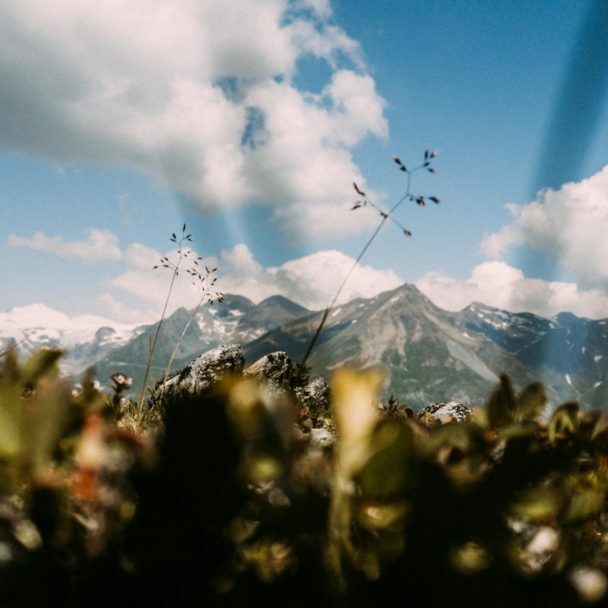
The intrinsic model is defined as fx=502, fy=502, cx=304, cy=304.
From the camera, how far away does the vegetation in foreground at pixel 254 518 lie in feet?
2.38

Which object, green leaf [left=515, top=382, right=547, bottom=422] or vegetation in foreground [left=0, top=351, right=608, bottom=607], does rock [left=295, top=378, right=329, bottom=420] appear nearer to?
green leaf [left=515, top=382, right=547, bottom=422]

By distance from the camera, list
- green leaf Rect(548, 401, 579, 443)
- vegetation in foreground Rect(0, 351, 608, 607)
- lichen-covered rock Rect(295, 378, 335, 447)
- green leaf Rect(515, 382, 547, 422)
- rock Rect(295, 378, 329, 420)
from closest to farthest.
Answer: vegetation in foreground Rect(0, 351, 608, 607) → green leaf Rect(515, 382, 547, 422) → green leaf Rect(548, 401, 579, 443) → lichen-covered rock Rect(295, 378, 335, 447) → rock Rect(295, 378, 329, 420)

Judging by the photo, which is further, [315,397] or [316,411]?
[315,397]

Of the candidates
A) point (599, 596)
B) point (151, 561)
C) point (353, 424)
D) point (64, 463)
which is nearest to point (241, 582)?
point (151, 561)

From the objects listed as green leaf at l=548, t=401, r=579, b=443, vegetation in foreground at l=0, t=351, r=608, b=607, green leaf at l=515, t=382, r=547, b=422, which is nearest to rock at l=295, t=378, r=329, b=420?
green leaf at l=548, t=401, r=579, b=443

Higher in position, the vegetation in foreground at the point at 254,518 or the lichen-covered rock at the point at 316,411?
the lichen-covered rock at the point at 316,411

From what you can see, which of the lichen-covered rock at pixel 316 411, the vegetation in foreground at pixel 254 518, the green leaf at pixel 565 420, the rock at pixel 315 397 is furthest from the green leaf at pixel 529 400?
the rock at pixel 315 397

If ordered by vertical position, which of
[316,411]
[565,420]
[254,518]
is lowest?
[254,518]

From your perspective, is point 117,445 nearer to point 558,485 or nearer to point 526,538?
point 526,538

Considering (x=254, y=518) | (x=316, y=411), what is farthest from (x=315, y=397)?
(x=254, y=518)

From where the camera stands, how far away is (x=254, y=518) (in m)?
0.83

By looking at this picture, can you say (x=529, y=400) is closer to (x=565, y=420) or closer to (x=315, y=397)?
(x=565, y=420)

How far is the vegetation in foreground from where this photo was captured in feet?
2.38

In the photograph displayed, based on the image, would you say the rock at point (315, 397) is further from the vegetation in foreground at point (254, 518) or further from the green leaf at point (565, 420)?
the vegetation in foreground at point (254, 518)
